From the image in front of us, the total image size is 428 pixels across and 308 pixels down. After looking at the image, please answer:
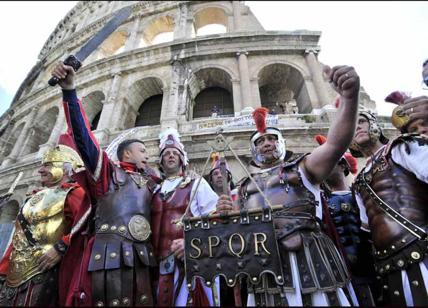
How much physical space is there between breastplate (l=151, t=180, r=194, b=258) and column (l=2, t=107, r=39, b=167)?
13.1 m

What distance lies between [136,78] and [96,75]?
244 centimetres

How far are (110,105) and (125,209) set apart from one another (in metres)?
9.96

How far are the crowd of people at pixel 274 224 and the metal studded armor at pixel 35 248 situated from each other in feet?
0.04

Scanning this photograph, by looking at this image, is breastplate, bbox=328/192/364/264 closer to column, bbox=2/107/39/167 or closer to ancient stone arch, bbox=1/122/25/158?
column, bbox=2/107/39/167

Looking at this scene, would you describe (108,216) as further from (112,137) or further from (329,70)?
(112,137)

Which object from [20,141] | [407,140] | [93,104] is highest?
[93,104]

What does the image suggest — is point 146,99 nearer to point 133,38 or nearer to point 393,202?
point 133,38

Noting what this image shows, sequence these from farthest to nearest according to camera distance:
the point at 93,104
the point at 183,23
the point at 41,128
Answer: the point at 183,23
the point at 41,128
the point at 93,104

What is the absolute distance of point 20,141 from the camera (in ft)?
42.3

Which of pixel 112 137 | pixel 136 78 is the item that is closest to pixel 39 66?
pixel 136 78


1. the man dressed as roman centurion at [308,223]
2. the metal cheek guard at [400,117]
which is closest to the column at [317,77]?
the metal cheek guard at [400,117]

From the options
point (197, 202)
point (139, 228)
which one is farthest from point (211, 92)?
point (139, 228)

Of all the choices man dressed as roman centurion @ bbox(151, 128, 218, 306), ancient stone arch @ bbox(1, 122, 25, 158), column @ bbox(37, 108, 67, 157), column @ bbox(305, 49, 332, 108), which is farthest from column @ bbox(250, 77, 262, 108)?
ancient stone arch @ bbox(1, 122, 25, 158)

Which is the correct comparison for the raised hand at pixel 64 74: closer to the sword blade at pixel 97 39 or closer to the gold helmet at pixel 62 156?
the sword blade at pixel 97 39
